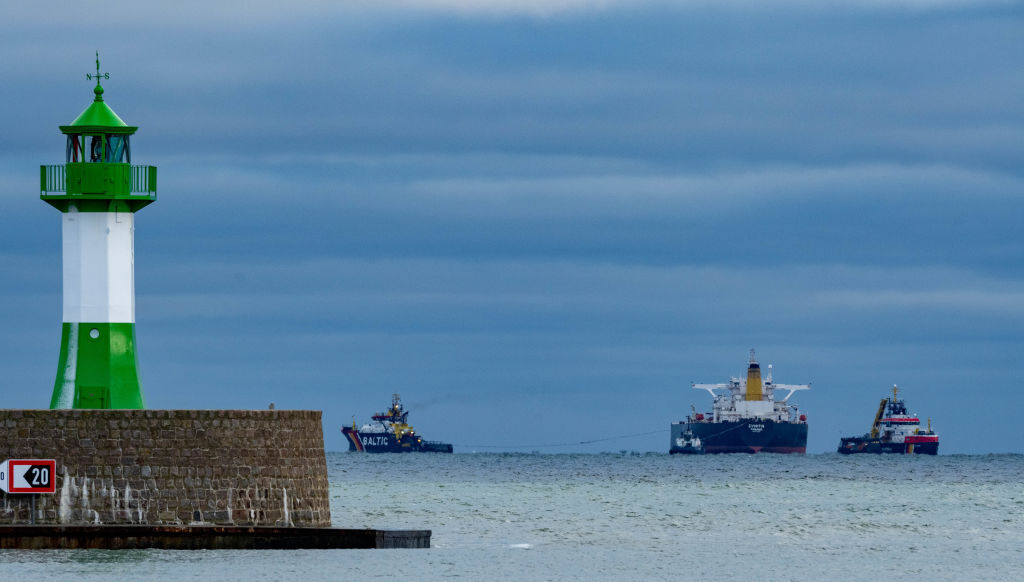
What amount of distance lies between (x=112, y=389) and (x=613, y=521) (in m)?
20.6

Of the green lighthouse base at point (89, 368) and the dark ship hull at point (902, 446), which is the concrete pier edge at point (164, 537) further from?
the dark ship hull at point (902, 446)

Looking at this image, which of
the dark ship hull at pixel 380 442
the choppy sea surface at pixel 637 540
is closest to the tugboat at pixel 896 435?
the dark ship hull at pixel 380 442

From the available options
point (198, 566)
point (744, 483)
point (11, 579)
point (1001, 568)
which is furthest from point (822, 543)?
point (744, 483)

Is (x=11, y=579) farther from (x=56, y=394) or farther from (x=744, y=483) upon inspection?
(x=744, y=483)

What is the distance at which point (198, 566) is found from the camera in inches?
1061

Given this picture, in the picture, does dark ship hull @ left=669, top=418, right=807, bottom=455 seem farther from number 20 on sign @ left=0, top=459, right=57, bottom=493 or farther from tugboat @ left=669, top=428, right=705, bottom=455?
number 20 on sign @ left=0, top=459, right=57, bottom=493

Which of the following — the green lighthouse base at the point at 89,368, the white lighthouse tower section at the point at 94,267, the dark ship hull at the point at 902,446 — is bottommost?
the dark ship hull at the point at 902,446

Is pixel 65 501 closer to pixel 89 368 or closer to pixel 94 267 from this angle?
pixel 89 368

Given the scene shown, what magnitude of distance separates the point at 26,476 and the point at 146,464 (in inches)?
69.9

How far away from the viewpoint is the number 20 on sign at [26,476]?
26.7 m

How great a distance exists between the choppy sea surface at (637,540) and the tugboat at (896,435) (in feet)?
334

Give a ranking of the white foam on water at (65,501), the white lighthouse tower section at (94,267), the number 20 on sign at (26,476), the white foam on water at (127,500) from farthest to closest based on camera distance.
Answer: the white lighthouse tower section at (94,267) → the white foam on water at (127,500) → the white foam on water at (65,501) → the number 20 on sign at (26,476)

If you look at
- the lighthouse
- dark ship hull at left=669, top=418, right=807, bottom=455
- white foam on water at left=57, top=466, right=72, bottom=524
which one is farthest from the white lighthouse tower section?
dark ship hull at left=669, top=418, right=807, bottom=455

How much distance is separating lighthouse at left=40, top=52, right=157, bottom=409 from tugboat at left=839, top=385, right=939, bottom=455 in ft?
497
